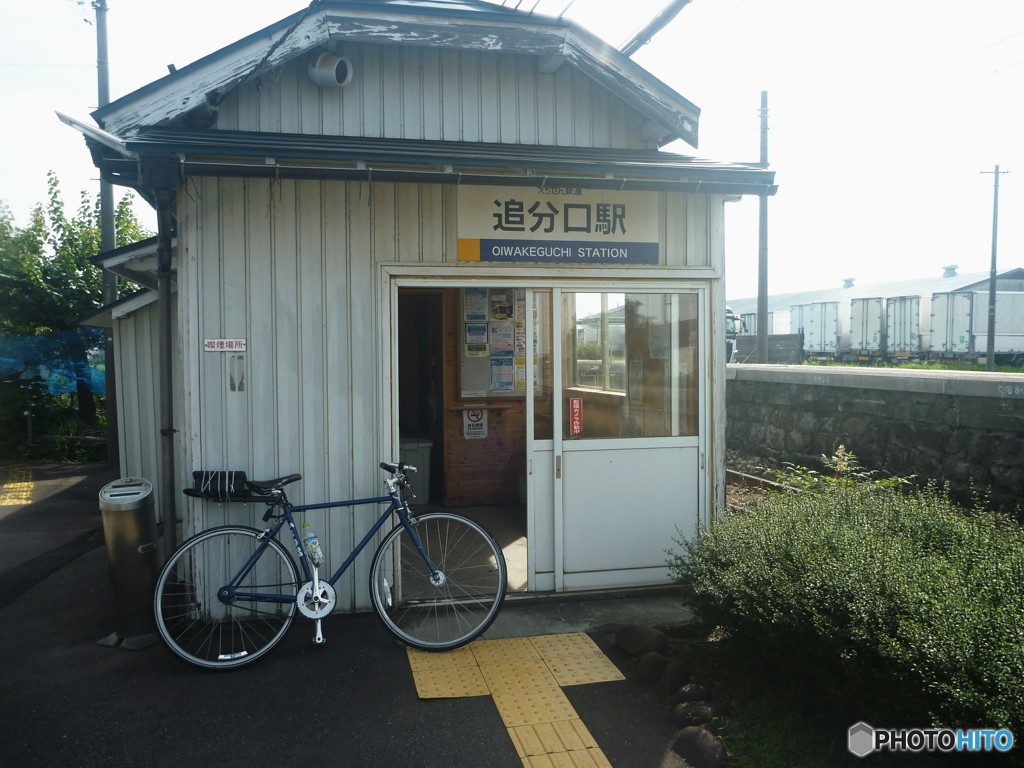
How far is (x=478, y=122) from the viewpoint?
6.08m

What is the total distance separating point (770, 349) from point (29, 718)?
94.4 ft

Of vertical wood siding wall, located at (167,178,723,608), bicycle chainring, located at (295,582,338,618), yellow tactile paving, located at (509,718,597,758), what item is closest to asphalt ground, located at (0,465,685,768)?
yellow tactile paving, located at (509,718,597,758)

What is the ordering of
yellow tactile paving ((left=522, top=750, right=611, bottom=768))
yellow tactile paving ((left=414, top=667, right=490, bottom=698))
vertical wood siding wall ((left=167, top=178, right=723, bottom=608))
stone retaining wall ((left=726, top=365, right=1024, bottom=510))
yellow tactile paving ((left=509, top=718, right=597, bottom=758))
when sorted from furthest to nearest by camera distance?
stone retaining wall ((left=726, top=365, right=1024, bottom=510)) < vertical wood siding wall ((left=167, top=178, right=723, bottom=608)) < yellow tactile paving ((left=414, top=667, right=490, bottom=698)) < yellow tactile paving ((left=509, top=718, right=597, bottom=758)) < yellow tactile paving ((left=522, top=750, right=611, bottom=768))

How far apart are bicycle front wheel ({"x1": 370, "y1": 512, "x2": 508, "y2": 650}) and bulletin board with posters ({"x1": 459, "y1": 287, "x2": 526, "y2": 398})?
2497 mm

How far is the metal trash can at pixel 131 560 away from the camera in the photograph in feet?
16.5

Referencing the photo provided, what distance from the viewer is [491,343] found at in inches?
343

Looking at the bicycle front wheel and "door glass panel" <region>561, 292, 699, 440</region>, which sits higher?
"door glass panel" <region>561, 292, 699, 440</region>

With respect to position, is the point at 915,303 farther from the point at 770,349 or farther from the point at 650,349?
the point at 650,349

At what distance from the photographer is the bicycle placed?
4.91 metres

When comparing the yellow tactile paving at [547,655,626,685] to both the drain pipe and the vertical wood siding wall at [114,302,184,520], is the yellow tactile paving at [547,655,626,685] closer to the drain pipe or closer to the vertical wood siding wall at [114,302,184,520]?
the drain pipe

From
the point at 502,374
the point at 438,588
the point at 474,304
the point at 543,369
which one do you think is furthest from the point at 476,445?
the point at 438,588

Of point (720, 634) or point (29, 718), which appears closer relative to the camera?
point (29, 718)

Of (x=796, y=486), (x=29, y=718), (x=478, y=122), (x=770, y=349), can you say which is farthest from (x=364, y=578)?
(x=770, y=349)

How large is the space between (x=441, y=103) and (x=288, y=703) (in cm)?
Answer: 431
